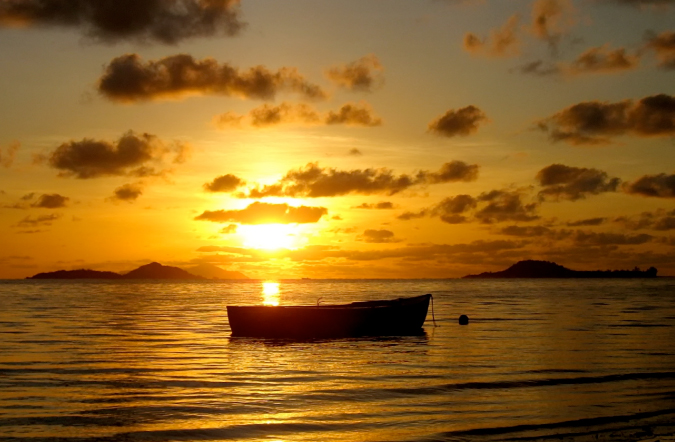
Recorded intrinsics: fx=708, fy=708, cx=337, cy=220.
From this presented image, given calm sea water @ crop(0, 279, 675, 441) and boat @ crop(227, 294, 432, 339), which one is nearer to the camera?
calm sea water @ crop(0, 279, 675, 441)

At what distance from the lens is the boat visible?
5012 cm

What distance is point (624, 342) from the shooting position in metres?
48.1

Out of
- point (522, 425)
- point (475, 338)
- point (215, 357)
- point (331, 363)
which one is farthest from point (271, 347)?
point (522, 425)

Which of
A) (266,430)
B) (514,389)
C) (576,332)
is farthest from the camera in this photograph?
(576,332)

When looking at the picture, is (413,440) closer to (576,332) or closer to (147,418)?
(147,418)

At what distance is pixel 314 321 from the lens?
5019 cm

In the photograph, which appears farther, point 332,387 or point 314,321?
point 314,321

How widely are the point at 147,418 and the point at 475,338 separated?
3358cm

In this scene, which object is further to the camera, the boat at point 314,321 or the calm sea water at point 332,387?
the boat at point 314,321

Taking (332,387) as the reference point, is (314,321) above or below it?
above

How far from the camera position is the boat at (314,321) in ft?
164

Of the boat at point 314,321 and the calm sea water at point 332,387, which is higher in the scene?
the boat at point 314,321

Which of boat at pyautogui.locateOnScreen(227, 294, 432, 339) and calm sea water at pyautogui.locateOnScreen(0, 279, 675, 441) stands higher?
boat at pyautogui.locateOnScreen(227, 294, 432, 339)

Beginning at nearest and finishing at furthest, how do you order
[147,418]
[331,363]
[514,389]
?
[147,418]
[514,389]
[331,363]
